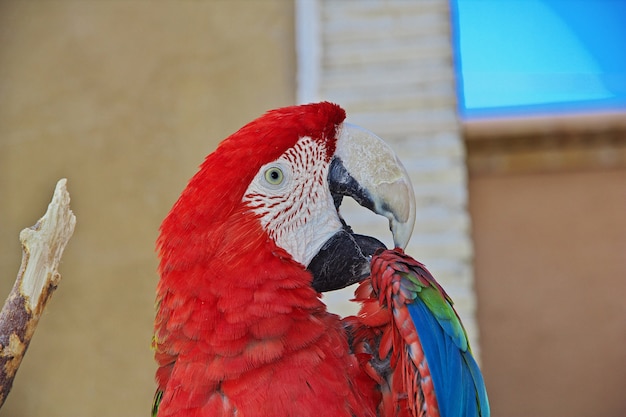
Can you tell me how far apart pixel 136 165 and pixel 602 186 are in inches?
90.1

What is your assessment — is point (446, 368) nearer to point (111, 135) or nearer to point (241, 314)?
point (241, 314)

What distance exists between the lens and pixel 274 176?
4.65ft

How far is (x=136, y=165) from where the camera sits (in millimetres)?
3260

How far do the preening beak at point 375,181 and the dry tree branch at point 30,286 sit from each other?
579 millimetres

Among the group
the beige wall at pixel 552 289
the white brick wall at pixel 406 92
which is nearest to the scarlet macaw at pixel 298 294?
the white brick wall at pixel 406 92

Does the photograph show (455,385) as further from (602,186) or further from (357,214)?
(602,186)

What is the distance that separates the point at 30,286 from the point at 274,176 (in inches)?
21.0

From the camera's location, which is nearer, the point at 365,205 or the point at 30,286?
the point at 30,286

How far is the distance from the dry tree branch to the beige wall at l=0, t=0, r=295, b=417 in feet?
5.96

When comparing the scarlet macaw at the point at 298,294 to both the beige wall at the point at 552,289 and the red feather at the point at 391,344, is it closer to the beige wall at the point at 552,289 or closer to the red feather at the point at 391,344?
the red feather at the point at 391,344

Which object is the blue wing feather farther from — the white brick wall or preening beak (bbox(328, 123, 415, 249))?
the white brick wall

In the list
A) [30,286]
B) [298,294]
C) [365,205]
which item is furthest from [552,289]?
[30,286]

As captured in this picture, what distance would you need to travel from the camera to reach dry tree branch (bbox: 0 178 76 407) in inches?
49.4

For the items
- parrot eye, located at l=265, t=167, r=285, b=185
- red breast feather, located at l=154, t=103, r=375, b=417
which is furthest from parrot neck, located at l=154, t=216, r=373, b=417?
parrot eye, located at l=265, t=167, r=285, b=185
